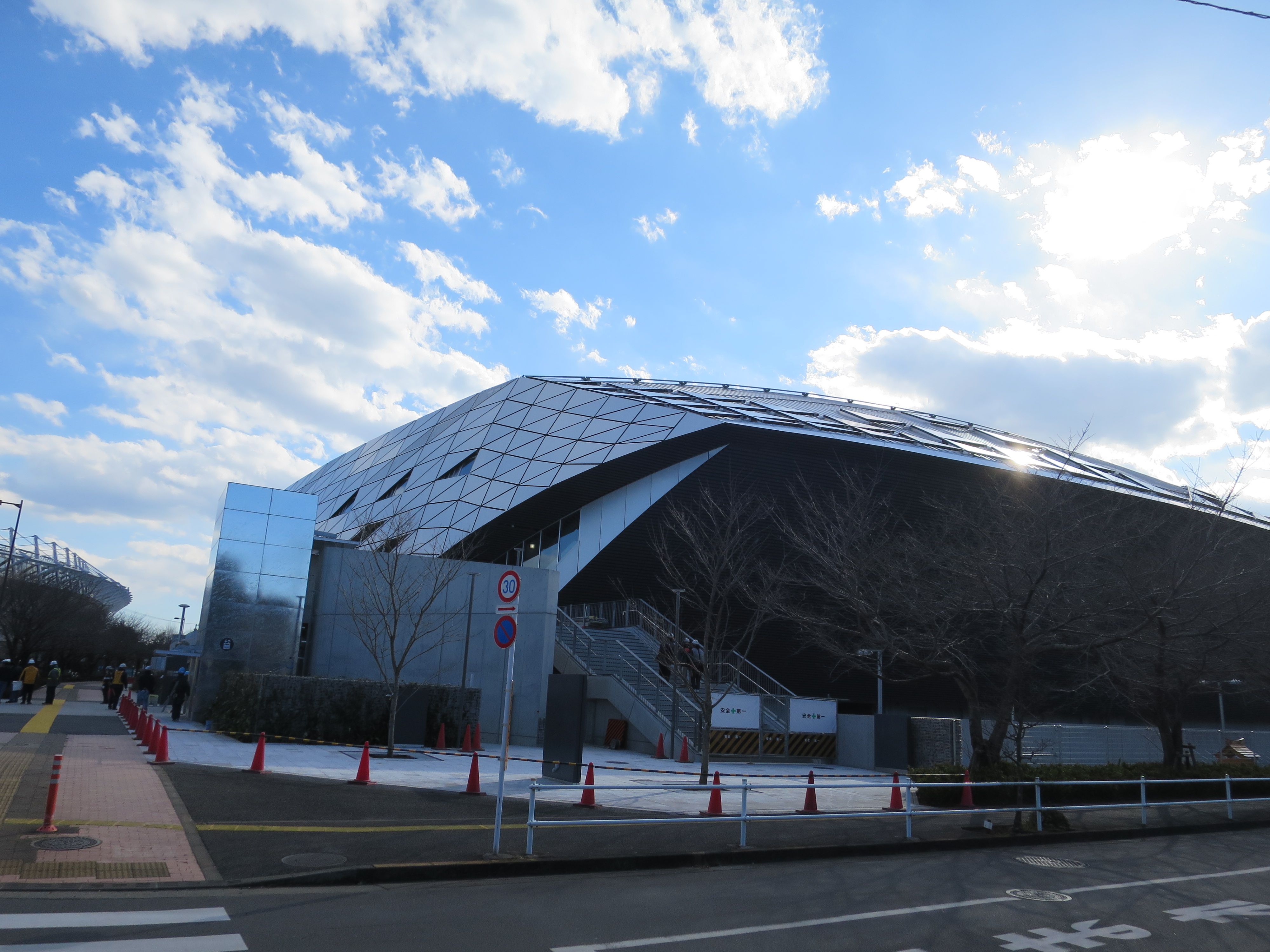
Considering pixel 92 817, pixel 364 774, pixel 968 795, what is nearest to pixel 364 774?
pixel 364 774

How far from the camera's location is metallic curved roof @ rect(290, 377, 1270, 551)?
33.3 metres

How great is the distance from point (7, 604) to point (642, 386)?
38.9 meters

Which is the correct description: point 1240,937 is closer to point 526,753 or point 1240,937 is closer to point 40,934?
point 40,934

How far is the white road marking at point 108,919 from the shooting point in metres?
6.21

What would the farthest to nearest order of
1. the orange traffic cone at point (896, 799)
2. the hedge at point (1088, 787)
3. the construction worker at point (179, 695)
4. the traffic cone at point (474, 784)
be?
the construction worker at point (179, 695)
the hedge at point (1088, 787)
the orange traffic cone at point (896, 799)
the traffic cone at point (474, 784)

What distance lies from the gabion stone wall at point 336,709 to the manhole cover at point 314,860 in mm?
12841

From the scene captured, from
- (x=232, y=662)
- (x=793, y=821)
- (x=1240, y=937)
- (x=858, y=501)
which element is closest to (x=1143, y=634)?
(x=858, y=501)

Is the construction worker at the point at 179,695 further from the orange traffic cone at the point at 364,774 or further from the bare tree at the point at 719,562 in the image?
the bare tree at the point at 719,562

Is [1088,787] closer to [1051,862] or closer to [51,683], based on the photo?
[1051,862]

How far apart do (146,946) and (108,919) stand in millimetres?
960

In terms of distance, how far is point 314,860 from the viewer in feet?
28.6

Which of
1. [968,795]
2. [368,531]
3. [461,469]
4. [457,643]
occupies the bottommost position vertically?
[968,795]

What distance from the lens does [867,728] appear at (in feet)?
86.4

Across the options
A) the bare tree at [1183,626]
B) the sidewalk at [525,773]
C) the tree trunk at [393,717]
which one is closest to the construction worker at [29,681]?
the sidewalk at [525,773]
